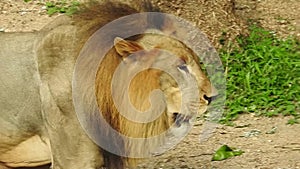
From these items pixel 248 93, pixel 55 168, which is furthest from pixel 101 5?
pixel 248 93

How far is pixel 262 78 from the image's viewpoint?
540 centimetres

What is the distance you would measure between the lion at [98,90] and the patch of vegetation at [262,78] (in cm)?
213

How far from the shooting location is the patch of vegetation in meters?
5.15

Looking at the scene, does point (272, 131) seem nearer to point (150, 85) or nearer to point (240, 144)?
point (240, 144)

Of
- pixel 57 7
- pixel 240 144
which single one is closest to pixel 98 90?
pixel 240 144

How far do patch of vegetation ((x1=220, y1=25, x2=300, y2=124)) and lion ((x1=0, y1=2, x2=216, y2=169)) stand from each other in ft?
6.98

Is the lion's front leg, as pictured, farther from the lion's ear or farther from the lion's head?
the lion's ear

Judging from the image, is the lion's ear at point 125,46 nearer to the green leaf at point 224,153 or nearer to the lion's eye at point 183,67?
the lion's eye at point 183,67

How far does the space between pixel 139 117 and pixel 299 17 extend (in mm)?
3903

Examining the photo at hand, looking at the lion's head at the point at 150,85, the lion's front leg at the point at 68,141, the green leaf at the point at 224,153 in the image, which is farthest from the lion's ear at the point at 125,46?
the green leaf at the point at 224,153

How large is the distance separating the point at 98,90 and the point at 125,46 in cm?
18

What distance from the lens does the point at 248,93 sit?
5.27 meters

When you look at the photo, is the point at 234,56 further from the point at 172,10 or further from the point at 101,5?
the point at 101,5

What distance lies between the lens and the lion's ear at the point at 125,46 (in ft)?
9.27
